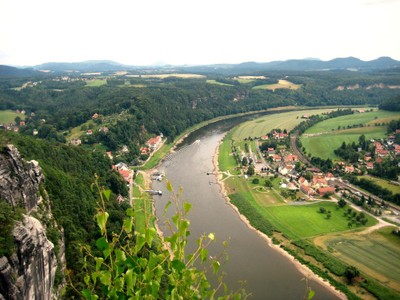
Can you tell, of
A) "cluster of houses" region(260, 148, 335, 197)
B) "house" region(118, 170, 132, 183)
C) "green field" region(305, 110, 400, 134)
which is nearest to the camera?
"cluster of houses" region(260, 148, 335, 197)

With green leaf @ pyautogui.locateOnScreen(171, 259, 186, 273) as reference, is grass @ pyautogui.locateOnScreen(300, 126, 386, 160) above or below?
below

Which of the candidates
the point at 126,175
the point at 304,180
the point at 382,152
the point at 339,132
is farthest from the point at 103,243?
the point at 339,132

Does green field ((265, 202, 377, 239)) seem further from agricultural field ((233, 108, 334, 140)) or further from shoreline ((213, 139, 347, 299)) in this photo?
agricultural field ((233, 108, 334, 140))

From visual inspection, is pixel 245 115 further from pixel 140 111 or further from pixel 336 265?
pixel 336 265

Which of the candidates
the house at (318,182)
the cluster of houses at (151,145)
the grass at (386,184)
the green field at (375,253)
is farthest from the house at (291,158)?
the cluster of houses at (151,145)

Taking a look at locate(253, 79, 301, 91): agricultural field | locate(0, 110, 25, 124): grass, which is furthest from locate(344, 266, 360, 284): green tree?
locate(253, 79, 301, 91): agricultural field

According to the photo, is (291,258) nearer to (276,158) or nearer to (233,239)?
(233,239)

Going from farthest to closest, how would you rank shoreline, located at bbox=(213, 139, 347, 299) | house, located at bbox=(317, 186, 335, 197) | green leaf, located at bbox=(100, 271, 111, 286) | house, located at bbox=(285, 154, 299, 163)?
house, located at bbox=(285, 154, 299, 163) < house, located at bbox=(317, 186, 335, 197) < shoreline, located at bbox=(213, 139, 347, 299) < green leaf, located at bbox=(100, 271, 111, 286)

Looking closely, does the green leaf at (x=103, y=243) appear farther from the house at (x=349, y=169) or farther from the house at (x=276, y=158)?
the house at (x=276, y=158)
